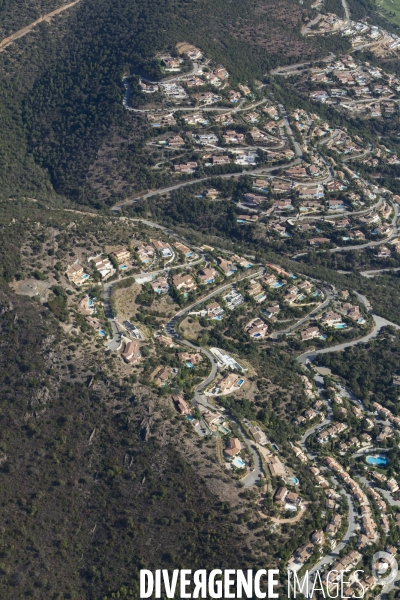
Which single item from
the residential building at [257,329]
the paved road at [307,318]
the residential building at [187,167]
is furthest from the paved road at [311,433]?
the residential building at [187,167]

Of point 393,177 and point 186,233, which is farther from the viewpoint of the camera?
point 393,177

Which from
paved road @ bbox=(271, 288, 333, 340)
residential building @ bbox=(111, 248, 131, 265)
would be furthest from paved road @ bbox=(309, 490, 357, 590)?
residential building @ bbox=(111, 248, 131, 265)

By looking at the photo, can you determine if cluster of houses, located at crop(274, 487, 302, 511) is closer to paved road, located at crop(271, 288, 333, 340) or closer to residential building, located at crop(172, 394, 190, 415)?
residential building, located at crop(172, 394, 190, 415)

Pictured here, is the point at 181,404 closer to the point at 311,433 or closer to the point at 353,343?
the point at 311,433

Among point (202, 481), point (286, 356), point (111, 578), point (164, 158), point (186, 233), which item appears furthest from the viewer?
point (164, 158)

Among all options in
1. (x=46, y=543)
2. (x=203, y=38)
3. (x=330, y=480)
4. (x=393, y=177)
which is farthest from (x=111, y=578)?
(x=203, y=38)

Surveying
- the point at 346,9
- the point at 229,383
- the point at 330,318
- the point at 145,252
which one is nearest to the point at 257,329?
the point at 330,318

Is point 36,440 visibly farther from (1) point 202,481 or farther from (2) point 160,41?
(2) point 160,41

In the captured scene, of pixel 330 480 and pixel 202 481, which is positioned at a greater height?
pixel 202 481

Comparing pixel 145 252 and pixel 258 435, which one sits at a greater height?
pixel 145 252
